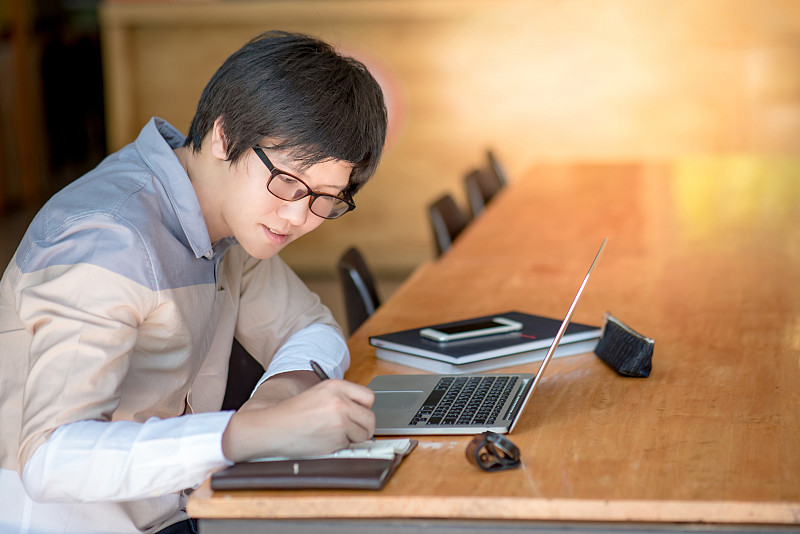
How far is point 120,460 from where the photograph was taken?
1.04m

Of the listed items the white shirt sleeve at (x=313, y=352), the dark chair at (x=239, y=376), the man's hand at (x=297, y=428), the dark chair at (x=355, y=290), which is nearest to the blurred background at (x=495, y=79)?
the dark chair at (x=355, y=290)

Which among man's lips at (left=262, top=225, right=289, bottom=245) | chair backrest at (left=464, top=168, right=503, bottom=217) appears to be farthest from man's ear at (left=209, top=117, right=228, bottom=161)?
chair backrest at (left=464, top=168, right=503, bottom=217)

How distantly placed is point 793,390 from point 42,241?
1071mm

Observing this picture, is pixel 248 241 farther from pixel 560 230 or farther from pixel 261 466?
pixel 560 230

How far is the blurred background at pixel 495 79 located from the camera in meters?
4.56

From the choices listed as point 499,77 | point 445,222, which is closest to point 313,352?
point 445,222

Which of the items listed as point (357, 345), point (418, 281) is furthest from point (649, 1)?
point (357, 345)

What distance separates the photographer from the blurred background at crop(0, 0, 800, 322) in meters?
4.56

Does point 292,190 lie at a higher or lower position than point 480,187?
higher

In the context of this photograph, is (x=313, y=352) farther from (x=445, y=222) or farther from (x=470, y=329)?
(x=445, y=222)

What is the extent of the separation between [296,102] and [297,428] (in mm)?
453

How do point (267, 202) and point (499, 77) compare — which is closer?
point (267, 202)

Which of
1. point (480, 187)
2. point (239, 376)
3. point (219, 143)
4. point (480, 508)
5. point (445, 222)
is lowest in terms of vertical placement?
point (480, 187)

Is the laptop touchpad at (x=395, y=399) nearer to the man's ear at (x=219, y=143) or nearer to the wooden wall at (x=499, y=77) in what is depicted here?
the man's ear at (x=219, y=143)
